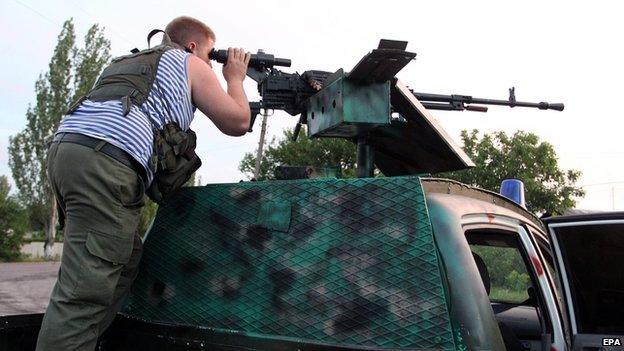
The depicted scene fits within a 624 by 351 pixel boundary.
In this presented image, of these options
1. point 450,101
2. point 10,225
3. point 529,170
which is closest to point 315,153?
point 529,170

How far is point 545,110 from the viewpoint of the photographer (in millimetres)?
6512

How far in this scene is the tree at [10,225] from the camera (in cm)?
3353

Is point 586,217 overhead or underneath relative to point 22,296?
overhead

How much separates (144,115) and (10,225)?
36.2 meters

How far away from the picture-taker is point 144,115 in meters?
2.07

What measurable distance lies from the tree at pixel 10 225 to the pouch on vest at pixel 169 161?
35.4 metres

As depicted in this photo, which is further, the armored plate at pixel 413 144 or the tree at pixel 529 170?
the tree at pixel 529 170

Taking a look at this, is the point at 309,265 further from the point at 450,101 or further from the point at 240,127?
the point at 450,101

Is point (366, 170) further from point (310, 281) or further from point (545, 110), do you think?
point (545, 110)

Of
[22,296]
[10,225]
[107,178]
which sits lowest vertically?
[22,296]

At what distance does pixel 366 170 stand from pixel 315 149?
27356mm

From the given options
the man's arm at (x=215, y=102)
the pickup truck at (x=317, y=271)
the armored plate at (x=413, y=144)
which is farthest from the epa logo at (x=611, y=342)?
the man's arm at (x=215, y=102)

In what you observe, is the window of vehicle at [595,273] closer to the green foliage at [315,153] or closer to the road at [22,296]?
the road at [22,296]

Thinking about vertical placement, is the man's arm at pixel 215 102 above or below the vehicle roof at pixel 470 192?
above
